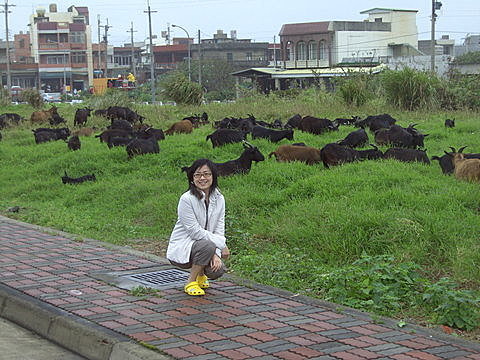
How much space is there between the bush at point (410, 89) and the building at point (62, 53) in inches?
3019

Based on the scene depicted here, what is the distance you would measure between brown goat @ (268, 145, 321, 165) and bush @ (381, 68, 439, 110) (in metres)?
9.24

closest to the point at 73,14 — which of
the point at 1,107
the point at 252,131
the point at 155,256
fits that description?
the point at 1,107

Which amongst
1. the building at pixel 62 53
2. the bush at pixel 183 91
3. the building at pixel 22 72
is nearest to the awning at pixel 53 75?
the building at pixel 62 53

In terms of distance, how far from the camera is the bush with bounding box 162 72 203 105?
94.2 feet

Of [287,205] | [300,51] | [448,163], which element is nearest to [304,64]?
[300,51]

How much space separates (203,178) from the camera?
6.70 meters

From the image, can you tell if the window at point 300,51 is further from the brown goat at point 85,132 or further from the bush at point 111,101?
the brown goat at point 85,132

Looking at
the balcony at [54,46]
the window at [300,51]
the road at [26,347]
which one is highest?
the balcony at [54,46]

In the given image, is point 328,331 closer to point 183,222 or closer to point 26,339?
point 183,222

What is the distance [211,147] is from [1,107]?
74.3 ft

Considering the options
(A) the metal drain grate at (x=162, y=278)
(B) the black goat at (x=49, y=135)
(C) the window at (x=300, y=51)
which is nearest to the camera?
(A) the metal drain grate at (x=162, y=278)

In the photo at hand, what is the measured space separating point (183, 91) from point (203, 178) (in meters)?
22.3

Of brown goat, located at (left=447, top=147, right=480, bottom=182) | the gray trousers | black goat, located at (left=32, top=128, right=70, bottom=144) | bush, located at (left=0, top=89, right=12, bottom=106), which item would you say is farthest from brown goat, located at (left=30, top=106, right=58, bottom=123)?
the gray trousers

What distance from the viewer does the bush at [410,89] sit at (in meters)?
21.0
